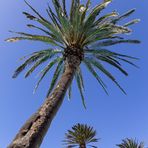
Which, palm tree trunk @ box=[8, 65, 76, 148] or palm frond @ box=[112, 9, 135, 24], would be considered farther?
palm frond @ box=[112, 9, 135, 24]

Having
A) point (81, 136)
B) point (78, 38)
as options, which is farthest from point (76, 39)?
point (81, 136)

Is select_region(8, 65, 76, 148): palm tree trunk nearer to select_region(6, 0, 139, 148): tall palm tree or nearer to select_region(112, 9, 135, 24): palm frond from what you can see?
select_region(6, 0, 139, 148): tall palm tree

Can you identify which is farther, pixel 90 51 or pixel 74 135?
pixel 74 135

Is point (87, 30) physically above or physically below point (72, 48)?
above

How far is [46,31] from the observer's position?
50.3ft

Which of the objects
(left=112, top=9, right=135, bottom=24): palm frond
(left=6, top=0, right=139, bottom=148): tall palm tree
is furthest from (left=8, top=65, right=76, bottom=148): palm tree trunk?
(left=112, top=9, right=135, bottom=24): palm frond

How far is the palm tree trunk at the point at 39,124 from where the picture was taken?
276 inches

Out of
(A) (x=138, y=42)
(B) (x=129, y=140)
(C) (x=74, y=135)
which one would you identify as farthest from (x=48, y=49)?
(B) (x=129, y=140)

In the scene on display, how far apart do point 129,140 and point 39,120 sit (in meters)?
31.9

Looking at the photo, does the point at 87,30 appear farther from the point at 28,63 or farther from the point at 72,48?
the point at 28,63

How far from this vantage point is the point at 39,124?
26.2 ft

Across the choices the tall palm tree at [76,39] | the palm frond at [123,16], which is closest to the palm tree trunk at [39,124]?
the tall palm tree at [76,39]

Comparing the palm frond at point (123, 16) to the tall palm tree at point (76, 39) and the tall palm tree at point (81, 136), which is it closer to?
the tall palm tree at point (76, 39)

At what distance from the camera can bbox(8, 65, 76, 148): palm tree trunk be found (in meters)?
7.01
